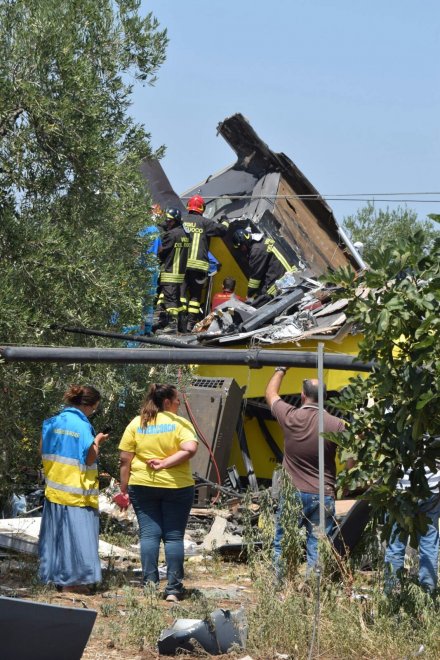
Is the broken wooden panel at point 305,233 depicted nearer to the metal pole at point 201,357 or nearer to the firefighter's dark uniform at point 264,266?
the firefighter's dark uniform at point 264,266

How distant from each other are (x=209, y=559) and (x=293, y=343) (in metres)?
3.62

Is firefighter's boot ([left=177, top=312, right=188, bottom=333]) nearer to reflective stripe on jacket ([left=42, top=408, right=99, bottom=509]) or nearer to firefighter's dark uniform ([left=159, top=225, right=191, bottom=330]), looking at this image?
firefighter's dark uniform ([left=159, top=225, right=191, bottom=330])

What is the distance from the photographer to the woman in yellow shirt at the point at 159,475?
27.0 feet

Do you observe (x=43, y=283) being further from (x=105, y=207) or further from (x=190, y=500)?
(x=190, y=500)

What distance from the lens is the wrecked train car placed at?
43.6ft

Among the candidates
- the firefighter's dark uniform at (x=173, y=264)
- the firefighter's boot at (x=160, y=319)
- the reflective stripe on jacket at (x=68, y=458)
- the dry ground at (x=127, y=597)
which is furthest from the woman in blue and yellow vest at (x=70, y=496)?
the firefighter's dark uniform at (x=173, y=264)

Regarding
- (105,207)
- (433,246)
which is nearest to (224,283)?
(105,207)

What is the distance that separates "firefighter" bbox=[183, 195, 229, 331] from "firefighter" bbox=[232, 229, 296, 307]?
0.39 metres

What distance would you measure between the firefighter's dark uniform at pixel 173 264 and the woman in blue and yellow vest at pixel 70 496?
7.68 meters

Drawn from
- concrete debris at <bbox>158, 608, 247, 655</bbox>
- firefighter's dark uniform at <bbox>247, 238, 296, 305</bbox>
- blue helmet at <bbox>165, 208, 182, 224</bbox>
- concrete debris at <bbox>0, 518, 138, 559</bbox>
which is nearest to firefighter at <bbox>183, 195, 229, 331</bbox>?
blue helmet at <bbox>165, 208, 182, 224</bbox>

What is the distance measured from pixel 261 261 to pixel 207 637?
33.5ft

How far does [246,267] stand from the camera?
55.9ft

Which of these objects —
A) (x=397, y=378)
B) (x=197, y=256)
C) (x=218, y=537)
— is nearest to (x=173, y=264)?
(x=197, y=256)

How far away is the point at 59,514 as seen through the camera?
8516mm
